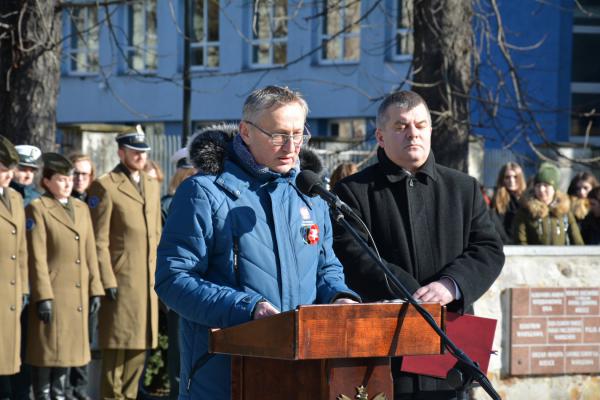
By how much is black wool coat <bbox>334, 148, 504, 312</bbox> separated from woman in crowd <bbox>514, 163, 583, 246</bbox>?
610 centimetres

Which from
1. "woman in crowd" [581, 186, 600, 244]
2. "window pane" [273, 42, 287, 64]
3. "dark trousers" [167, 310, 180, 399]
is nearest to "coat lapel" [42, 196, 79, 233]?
"dark trousers" [167, 310, 180, 399]

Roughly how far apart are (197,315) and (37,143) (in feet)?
24.5

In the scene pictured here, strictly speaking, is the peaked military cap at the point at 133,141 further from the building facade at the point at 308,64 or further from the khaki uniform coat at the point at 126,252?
the building facade at the point at 308,64

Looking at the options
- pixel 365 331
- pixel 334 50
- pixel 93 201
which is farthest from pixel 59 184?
pixel 334 50

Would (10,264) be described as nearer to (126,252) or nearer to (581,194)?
(126,252)

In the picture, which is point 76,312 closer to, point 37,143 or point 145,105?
point 37,143

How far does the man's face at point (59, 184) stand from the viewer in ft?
31.0

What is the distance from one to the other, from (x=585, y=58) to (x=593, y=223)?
60.2 feet

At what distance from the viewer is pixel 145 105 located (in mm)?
34250

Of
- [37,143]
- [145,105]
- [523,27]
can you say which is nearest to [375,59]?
[523,27]

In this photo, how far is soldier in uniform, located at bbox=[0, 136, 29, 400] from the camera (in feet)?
29.0

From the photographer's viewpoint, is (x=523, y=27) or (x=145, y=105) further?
(x=145, y=105)

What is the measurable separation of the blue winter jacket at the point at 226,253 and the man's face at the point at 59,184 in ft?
16.4

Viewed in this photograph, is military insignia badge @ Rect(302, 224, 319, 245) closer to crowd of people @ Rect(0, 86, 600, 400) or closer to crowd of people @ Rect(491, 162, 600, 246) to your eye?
crowd of people @ Rect(0, 86, 600, 400)
